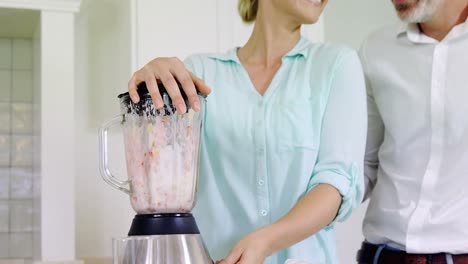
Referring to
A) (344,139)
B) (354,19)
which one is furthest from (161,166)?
(354,19)

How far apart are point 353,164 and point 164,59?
0.26 m

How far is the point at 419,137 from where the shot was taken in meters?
1.11

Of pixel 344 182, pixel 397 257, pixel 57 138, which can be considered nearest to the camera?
pixel 344 182

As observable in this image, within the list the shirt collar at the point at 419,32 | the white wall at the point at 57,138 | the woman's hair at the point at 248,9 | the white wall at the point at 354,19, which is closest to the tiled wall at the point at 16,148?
the white wall at the point at 57,138

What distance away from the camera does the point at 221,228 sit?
3.04 feet

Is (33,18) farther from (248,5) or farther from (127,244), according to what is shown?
(127,244)

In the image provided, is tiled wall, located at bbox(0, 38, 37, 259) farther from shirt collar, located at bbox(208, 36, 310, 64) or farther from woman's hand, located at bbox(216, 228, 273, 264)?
woman's hand, located at bbox(216, 228, 273, 264)

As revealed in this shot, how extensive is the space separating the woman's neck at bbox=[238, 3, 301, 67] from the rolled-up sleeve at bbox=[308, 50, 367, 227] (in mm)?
114

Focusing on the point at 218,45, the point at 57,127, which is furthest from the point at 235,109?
the point at 218,45

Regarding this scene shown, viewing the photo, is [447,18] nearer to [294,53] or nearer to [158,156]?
[294,53]

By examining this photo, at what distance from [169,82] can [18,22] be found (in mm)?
1606

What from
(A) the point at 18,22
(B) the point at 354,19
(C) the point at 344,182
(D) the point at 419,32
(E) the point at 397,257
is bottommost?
(E) the point at 397,257

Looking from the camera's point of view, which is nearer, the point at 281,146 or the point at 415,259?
the point at 281,146

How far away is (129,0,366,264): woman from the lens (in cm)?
86
